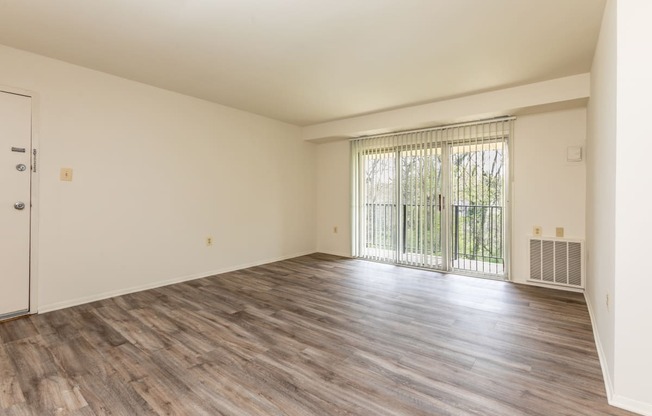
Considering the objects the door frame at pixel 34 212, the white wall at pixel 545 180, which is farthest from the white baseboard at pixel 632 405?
the door frame at pixel 34 212

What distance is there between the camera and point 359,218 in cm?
536

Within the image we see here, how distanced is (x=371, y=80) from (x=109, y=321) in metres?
3.45

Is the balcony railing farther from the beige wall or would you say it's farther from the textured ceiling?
the textured ceiling

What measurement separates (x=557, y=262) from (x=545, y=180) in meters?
0.98

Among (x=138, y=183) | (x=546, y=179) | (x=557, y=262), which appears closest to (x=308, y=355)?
(x=138, y=183)

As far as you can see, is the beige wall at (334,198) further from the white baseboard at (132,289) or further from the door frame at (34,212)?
the door frame at (34,212)

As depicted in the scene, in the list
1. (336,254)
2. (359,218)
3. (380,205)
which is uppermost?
(380,205)

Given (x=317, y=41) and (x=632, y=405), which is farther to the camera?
(x=317, y=41)

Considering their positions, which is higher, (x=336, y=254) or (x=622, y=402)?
(x=336, y=254)

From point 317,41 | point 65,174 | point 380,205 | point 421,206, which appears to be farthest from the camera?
point 380,205

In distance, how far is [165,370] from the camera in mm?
1919

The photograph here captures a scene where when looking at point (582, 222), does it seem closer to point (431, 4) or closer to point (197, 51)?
point (431, 4)

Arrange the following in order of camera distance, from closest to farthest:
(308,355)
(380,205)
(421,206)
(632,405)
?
(632,405) < (308,355) < (421,206) < (380,205)

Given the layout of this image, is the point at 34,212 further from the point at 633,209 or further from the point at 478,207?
the point at 478,207
